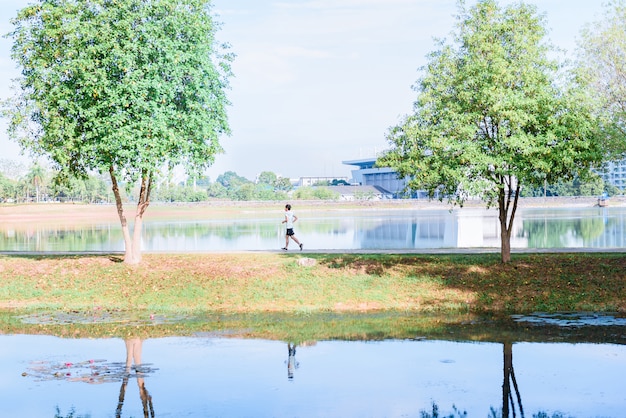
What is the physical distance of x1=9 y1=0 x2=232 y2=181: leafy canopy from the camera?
110 feet

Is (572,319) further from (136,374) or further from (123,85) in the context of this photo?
(123,85)

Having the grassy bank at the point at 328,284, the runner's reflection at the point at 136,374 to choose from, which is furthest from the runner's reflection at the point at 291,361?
Result: the grassy bank at the point at 328,284

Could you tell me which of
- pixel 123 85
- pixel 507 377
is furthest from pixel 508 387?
pixel 123 85

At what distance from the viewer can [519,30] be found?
106ft

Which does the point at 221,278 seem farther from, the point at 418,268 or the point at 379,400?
the point at 379,400

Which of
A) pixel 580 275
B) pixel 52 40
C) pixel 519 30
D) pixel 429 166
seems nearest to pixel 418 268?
pixel 429 166

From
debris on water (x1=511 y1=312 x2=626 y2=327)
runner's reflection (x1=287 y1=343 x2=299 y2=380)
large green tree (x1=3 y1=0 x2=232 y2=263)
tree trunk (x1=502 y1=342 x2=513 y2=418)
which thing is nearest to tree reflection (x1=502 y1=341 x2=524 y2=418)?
tree trunk (x1=502 y1=342 x2=513 y2=418)

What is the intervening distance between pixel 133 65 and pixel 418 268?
14.4 m

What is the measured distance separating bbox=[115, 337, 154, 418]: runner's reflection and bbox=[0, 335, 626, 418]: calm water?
0.16 ft

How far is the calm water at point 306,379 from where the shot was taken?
667 inches

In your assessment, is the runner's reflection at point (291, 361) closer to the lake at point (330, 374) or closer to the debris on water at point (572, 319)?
the lake at point (330, 374)

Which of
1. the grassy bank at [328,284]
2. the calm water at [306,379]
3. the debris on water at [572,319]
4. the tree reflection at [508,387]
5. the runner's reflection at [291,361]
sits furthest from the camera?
the grassy bank at [328,284]

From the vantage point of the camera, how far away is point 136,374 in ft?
66.1

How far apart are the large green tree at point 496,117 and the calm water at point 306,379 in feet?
31.6
